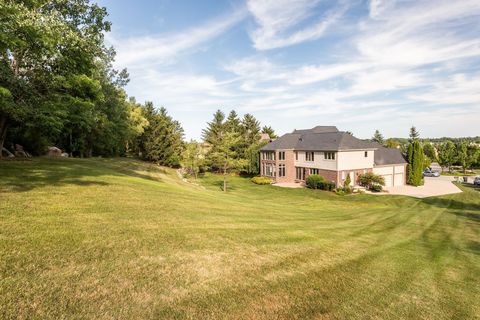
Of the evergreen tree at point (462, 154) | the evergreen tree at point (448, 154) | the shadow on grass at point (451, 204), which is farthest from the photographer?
the evergreen tree at point (448, 154)

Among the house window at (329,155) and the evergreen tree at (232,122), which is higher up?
the evergreen tree at (232,122)

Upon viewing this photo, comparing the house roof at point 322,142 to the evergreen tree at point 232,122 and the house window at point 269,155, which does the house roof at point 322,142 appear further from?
the evergreen tree at point 232,122

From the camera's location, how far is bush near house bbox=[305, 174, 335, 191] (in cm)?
3632

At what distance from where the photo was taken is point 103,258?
6.22 m

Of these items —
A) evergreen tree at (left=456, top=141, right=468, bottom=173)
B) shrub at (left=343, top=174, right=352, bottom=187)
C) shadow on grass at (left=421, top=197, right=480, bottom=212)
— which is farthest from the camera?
evergreen tree at (left=456, top=141, right=468, bottom=173)

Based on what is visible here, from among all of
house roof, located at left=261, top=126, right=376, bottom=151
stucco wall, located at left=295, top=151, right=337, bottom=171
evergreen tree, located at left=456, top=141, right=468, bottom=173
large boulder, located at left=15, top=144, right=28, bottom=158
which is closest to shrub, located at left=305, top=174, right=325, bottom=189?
stucco wall, located at left=295, top=151, right=337, bottom=171

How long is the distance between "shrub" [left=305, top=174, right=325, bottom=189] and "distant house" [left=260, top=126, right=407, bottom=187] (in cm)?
120

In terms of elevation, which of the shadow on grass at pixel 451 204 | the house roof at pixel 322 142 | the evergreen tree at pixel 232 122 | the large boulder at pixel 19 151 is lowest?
the shadow on grass at pixel 451 204

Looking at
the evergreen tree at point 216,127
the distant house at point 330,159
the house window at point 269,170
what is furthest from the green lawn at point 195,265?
the evergreen tree at point 216,127

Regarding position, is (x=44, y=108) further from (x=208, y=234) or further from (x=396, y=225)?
(x=396, y=225)

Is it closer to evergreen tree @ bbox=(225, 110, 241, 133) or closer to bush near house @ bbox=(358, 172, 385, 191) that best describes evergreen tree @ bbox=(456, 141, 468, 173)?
bush near house @ bbox=(358, 172, 385, 191)

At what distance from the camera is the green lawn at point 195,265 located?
501cm

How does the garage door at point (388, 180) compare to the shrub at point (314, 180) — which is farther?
the garage door at point (388, 180)

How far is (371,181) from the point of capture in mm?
36719
